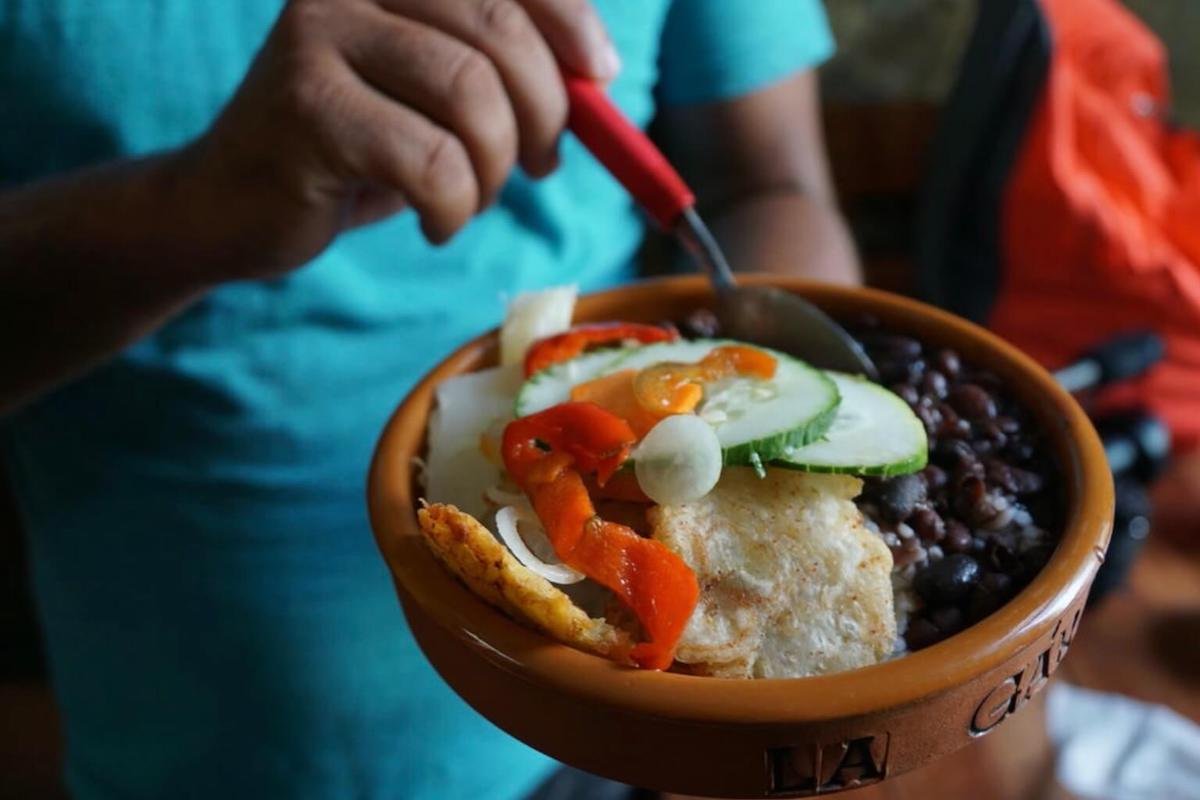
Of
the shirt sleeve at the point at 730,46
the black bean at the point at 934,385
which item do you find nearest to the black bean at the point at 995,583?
the black bean at the point at 934,385

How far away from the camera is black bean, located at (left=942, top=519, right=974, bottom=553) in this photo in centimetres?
43

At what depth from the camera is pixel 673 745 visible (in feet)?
1.20

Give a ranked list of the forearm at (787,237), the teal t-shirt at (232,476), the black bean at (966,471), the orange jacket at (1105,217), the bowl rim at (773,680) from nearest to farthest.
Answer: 1. the bowl rim at (773,680)
2. the black bean at (966,471)
3. the teal t-shirt at (232,476)
4. the forearm at (787,237)
5. the orange jacket at (1105,217)

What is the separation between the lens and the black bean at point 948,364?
0.51 m

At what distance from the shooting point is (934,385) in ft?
1.65

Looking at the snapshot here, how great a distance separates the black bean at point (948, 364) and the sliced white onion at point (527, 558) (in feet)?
0.73

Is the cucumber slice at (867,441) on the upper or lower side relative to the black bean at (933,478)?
upper

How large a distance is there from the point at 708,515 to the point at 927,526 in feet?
0.32

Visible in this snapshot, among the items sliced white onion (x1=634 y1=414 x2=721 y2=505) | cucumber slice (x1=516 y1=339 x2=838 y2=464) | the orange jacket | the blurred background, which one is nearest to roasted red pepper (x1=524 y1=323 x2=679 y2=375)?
cucumber slice (x1=516 y1=339 x2=838 y2=464)

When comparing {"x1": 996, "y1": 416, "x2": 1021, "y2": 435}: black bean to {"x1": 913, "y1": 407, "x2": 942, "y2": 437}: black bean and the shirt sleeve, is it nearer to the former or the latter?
{"x1": 913, "y1": 407, "x2": 942, "y2": 437}: black bean

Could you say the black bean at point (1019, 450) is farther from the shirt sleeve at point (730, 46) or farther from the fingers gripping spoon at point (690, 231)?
the shirt sleeve at point (730, 46)

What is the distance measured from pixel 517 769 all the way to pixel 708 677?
1.69 ft

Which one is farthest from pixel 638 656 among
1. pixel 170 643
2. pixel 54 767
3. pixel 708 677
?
pixel 54 767

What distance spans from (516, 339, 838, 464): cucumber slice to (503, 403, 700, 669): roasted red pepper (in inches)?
1.2
